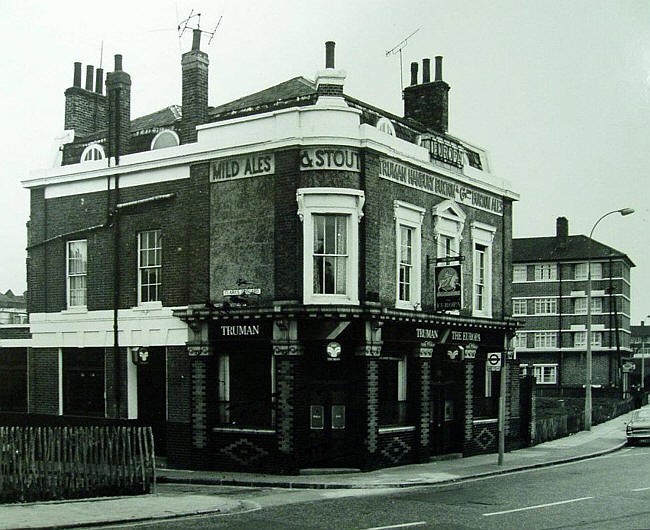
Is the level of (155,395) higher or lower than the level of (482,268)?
lower

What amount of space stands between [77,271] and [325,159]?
9440 mm

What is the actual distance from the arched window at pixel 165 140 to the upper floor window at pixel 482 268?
32.6 feet

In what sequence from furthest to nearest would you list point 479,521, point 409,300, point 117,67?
point 117,67 → point 409,300 → point 479,521

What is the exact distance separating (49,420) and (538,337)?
63.0 meters

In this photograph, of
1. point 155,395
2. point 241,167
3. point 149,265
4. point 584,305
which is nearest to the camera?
point 241,167

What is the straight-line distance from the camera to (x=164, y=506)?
15859 mm

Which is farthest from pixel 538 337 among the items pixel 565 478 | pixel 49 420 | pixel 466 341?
pixel 49 420

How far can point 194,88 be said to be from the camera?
25281 millimetres

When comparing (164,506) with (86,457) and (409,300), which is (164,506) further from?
(409,300)

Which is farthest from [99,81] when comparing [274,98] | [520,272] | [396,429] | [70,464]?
[520,272]

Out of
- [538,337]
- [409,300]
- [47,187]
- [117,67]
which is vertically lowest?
[538,337]

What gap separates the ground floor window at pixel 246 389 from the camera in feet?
75.9

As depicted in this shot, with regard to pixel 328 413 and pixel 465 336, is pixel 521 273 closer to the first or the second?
pixel 465 336

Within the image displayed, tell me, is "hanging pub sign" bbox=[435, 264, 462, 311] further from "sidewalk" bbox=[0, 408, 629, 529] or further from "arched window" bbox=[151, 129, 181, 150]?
"arched window" bbox=[151, 129, 181, 150]
